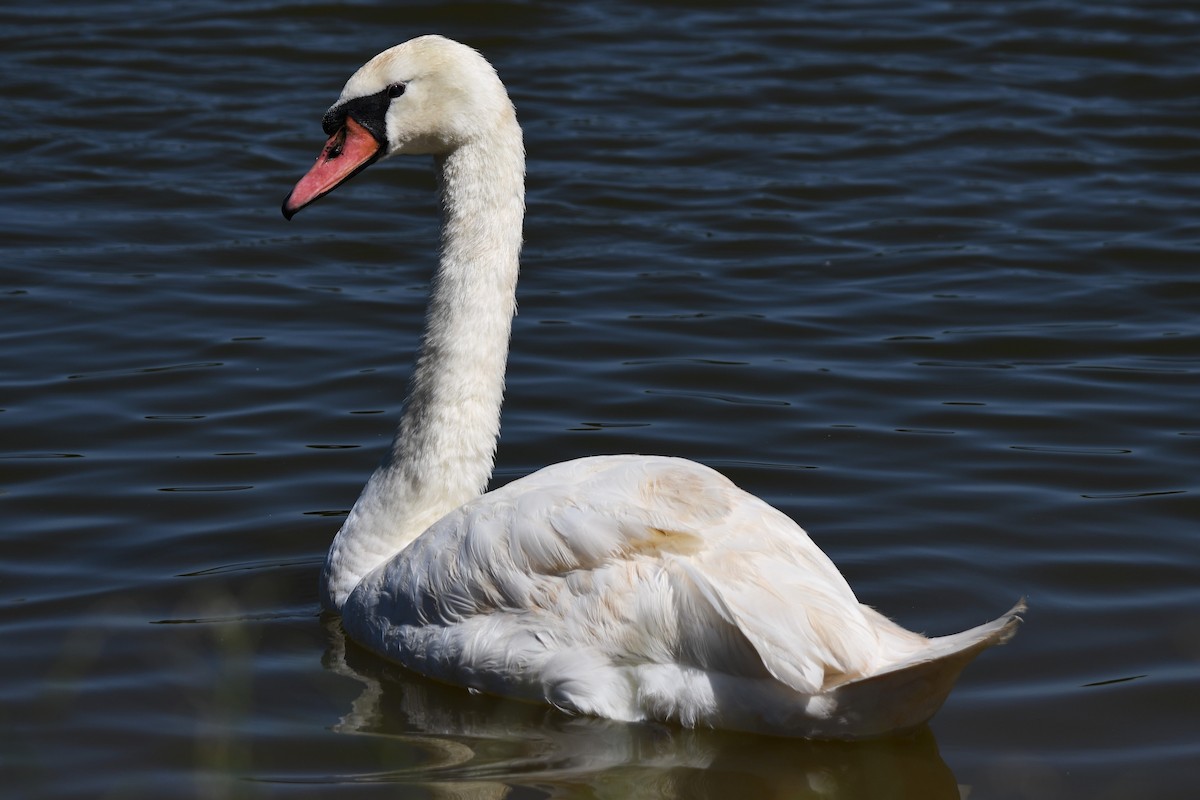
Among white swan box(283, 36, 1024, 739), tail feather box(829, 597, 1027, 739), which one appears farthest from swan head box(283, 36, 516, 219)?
tail feather box(829, 597, 1027, 739)

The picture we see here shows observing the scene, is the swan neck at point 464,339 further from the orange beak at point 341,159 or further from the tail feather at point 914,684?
the tail feather at point 914,684

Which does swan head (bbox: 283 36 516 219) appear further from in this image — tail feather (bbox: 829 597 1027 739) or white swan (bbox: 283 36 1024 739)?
tail feather (bbox: 829 597 1027 739)

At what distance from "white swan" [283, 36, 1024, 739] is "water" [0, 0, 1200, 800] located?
7.6 inches

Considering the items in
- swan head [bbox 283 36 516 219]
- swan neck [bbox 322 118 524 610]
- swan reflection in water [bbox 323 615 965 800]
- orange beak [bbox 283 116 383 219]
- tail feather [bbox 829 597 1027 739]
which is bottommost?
swan reflection in water [bbox 323 615 965 800]

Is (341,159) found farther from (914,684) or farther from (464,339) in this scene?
(914,684)

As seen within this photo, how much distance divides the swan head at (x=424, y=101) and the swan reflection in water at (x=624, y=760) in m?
1.95

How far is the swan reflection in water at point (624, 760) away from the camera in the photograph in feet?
16.2

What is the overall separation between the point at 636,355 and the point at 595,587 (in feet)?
13.0

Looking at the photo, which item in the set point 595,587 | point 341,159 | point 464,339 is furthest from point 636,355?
point 595,587

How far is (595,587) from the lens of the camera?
506 centimetres

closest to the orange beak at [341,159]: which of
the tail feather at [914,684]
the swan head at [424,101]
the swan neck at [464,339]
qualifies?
the swan head at [424,101]

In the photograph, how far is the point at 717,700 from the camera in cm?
493

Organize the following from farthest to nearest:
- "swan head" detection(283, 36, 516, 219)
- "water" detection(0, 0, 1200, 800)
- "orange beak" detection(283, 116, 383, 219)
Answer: "orange beak" detection(283, 116, 383, 219), "swan head" detection(283, 36, 516, 219), "water" detection(0, 0, 1200, 800)

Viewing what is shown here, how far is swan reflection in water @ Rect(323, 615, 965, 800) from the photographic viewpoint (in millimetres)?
4941
